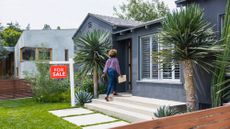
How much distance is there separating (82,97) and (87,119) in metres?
2.93

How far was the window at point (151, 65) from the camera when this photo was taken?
8990mm

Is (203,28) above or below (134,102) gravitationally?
above

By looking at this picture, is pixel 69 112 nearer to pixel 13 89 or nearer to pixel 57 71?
pixel 57 71

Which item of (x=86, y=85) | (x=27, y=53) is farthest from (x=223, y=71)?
(x=27, y=53)

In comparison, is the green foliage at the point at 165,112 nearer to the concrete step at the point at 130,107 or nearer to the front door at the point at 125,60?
the concrete step at the point at 130,107

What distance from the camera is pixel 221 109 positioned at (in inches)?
141

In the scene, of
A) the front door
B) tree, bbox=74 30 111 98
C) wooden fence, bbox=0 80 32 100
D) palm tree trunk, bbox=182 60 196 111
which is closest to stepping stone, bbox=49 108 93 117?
tree, bbox=74 30 111 98

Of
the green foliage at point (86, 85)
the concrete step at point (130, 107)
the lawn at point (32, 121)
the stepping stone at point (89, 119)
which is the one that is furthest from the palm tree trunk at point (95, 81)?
the lawn at point (32, 121)

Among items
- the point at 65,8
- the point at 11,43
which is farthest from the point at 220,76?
the point at 11,43

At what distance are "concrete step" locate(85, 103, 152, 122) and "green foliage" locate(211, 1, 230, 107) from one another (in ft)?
6.05

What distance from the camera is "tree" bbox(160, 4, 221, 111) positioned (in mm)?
6945

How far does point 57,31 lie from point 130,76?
12.4 m

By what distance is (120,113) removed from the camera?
827cm

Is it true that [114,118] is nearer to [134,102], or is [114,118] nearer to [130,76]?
[134,102]
